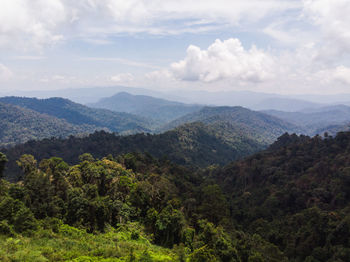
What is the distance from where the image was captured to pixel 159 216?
86.2ft

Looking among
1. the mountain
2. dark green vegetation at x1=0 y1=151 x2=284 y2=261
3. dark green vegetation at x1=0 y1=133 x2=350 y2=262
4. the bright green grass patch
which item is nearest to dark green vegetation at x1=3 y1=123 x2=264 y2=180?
the mountain

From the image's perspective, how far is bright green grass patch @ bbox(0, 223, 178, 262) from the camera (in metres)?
14.7

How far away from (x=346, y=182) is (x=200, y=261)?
143 ft

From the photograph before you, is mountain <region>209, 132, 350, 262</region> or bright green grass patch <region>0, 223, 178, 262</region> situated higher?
bright green grass patch <region>0, 223, 178, 262</region>

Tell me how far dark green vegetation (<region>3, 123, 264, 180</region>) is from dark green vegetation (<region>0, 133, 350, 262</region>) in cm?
4185

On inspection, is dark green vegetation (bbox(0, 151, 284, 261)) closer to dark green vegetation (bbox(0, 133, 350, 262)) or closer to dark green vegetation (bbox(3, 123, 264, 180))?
dark green vegetation (bbox(0, 133, 350, 262))

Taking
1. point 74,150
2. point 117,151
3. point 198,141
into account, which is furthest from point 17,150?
point 198,141

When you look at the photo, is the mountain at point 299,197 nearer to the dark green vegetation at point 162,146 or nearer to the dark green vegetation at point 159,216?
the dark green vegetation at point 159,216

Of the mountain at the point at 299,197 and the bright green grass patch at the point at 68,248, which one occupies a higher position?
the bright green grass patch at the point at 68,248

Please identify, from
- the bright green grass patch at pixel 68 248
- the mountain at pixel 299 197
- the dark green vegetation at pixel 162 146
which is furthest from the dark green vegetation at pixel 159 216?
the dark green vegetation at pixel 162 146

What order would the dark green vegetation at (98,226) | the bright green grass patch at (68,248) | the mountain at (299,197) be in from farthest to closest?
the mountain at (299,197), the dark green vegetation at (98,226), the bright green grass patch at (68,248)

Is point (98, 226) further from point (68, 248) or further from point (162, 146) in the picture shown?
point (162, 146)

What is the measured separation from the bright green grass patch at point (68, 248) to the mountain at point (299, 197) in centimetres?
2342

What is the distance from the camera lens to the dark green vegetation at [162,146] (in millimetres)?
113875
